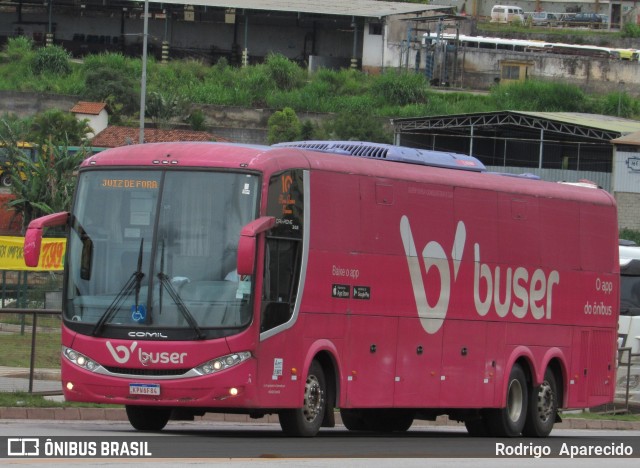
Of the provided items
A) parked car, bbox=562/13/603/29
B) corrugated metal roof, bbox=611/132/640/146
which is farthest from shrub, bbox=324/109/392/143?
parked car, bbox=562/13/603/29

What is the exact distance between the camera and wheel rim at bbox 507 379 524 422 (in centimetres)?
2064

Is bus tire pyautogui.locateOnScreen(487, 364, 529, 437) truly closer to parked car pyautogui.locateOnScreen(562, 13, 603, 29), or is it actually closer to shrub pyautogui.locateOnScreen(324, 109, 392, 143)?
shrub pyautogui.locateOnScreen(324, 109, 392, 143)

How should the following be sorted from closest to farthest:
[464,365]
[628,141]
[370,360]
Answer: [370,360] < [464,365] < [628,141]

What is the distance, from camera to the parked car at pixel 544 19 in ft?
375

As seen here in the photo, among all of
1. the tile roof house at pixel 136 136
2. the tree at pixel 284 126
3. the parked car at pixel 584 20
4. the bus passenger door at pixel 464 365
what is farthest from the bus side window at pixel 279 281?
the parked car at pixel 584 20

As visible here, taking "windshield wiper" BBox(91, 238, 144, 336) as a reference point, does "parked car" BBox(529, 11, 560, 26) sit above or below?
above

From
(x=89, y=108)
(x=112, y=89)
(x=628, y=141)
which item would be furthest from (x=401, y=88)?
(x=628, y=141)

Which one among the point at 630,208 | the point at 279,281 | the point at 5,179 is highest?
the point at 279,281

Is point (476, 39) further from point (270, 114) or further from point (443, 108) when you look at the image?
point (270, 114)

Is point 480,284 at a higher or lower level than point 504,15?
lower

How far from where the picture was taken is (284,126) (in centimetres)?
7738

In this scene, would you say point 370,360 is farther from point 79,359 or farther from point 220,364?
point 79,359

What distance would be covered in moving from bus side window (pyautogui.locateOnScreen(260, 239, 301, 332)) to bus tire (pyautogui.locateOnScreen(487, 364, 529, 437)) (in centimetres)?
560

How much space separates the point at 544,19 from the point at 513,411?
9777 cm
